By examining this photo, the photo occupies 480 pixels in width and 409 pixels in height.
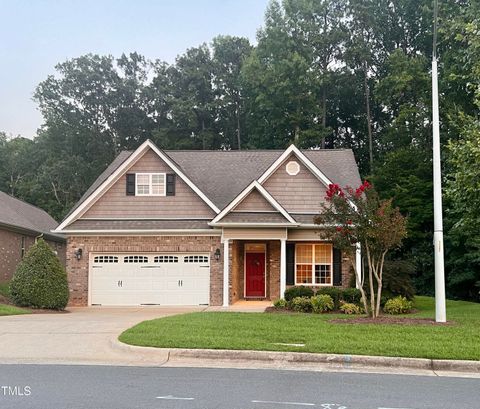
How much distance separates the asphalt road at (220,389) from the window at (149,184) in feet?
45.8

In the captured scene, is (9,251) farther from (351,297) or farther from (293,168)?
(351,297)

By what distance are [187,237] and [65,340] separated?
10.1 meters

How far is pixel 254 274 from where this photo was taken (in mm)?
24141

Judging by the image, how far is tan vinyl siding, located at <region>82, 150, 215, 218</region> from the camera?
75.7 ft

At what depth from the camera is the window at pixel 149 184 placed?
23.5 metres

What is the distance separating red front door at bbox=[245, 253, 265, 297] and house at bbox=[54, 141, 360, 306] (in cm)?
13

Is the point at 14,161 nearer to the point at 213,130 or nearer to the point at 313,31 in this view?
the point at 213,130

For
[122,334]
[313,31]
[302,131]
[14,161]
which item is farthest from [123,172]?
[14,161]

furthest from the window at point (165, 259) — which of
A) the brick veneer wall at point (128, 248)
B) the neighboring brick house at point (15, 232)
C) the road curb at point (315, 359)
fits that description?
the road curb at point (315, 359)

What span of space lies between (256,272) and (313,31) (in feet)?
91.7

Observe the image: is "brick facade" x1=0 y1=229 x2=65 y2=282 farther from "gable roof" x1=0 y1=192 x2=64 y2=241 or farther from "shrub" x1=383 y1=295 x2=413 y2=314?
"shrub" x1=383 y1=295 x2=413 y2=314

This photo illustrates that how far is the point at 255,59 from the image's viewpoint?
150 ft

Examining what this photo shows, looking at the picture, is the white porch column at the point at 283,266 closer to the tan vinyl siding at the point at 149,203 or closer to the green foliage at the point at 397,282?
the tan vinyl siding at the point at 149,203

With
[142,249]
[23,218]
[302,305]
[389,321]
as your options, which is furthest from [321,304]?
[23,218]
